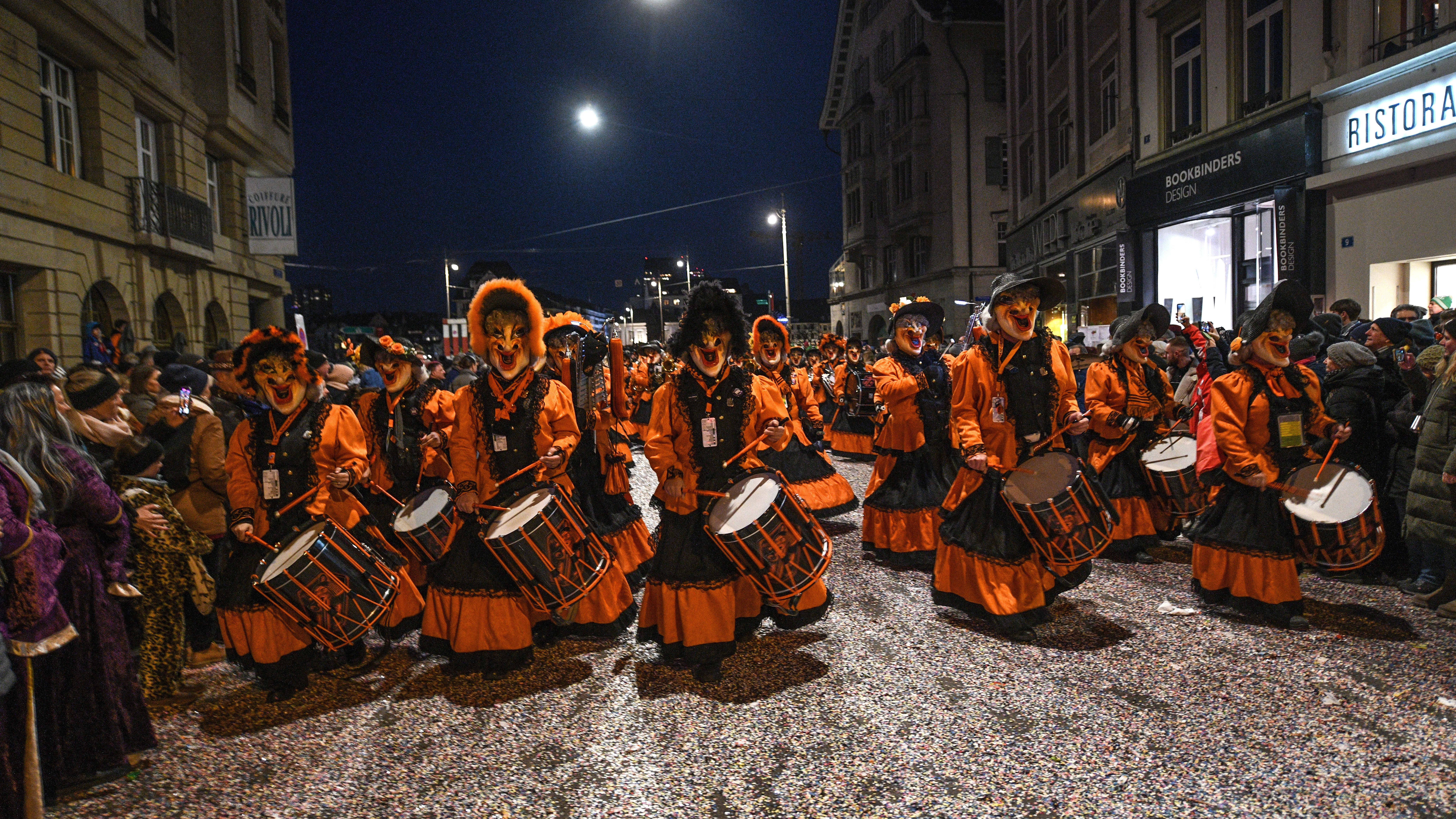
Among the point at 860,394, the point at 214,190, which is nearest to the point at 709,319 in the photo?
the point at 860,394

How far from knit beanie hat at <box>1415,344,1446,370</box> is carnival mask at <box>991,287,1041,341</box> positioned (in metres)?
2.75

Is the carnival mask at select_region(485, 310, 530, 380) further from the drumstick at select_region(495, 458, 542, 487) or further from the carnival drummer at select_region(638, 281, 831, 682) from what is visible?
the carnival drummer at select_region(638, 281, 831, 682)

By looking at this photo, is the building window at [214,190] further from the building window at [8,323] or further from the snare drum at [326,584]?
the snare drum at [326,584]

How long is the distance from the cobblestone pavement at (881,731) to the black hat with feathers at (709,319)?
181cm

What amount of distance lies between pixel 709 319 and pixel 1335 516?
144 inches

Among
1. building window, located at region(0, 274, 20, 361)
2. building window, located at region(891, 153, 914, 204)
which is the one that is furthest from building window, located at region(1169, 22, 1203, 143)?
building window, located at region(0, 274, 20, 361)

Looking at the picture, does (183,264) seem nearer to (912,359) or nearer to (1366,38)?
(912,359)

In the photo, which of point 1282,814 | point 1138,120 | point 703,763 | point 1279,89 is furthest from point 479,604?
point 1138,120

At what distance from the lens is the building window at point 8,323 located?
1033 centimetres

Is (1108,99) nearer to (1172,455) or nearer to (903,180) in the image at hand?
(1172,455)

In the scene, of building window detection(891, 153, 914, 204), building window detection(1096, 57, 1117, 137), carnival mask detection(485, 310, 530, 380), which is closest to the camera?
carnival mask detection(485, 310, 530, 380)

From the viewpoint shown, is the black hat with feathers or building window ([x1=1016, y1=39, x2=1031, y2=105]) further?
building window ([x1=1016, y1=39, x2=1031, y2=105])

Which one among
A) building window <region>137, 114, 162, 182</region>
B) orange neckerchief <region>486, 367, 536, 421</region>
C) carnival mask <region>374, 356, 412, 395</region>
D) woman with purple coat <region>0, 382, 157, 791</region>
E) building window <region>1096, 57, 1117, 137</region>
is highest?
building window <region>1096, 57, 1117, 137</region>

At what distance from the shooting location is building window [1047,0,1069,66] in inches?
760
